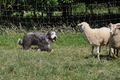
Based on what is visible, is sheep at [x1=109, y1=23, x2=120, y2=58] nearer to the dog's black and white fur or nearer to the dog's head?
the dog's head

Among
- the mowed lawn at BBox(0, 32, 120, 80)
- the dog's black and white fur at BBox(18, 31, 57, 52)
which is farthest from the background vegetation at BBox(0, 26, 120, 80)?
the dog's black and white fur at BBox(18, 31, 57, 52)

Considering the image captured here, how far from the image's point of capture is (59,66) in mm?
6699

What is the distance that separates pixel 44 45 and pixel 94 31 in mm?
2133

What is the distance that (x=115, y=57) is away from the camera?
7.52 m

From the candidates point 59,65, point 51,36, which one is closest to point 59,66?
point 59,65

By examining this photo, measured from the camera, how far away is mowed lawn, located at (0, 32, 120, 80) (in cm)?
592

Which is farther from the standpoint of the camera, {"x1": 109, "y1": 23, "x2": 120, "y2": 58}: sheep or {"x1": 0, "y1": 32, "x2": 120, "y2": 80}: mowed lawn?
{"x1": 109, "y1": 23, "x2": 120, "y2": 58}: sheep

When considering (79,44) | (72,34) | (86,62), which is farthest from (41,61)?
(72,34)

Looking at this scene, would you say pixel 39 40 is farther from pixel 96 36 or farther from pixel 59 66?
pixel 59 66

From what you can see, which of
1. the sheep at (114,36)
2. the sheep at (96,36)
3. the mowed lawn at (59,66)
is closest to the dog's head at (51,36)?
the mowed lawn at (59,66)

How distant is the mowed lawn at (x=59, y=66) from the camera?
5.92 metres

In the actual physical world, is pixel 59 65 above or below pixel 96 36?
below

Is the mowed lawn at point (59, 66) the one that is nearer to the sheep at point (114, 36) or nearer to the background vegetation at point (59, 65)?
the background vegetation at point (59, 65)

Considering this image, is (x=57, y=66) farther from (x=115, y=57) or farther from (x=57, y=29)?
(x=57, y=29)
